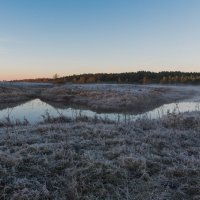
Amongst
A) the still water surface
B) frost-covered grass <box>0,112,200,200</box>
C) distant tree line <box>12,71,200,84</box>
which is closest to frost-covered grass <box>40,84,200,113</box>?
the still water surface

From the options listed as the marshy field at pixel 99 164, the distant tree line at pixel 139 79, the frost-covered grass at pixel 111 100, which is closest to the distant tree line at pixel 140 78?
the distant tree line at pixel 139 79

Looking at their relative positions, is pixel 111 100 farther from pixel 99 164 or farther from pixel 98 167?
pixel 98 167

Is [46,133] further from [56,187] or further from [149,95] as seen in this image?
[149,95]

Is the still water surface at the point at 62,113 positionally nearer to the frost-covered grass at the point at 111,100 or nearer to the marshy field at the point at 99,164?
the frost-covered grass at the point at 111,100

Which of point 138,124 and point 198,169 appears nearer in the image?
point 198,169

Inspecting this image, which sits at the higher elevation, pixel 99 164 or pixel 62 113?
pixel 99 164

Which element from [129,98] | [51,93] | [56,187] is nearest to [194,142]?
[56,187]

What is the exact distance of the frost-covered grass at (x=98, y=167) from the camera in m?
7.20

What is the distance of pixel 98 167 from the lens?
26.8ft

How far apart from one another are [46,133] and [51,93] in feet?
126

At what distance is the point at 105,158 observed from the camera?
894 cm

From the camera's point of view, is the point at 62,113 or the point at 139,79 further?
the point at 139,79

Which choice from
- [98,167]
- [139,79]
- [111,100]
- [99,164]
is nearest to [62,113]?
[111,100]

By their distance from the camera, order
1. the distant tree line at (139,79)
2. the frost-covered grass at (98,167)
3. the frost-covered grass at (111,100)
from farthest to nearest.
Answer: the distant tree line at (139,79)
the frost-covered grass at (111,100)
the frost-covered grass at (98,167)
